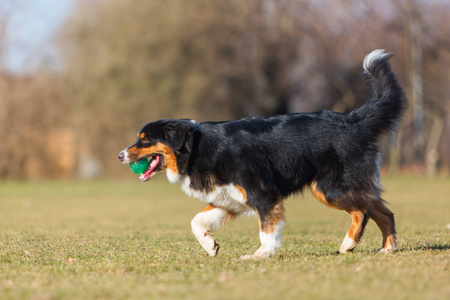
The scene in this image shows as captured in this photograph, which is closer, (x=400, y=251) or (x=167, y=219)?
(x=400, y=251)

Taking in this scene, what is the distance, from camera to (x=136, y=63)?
34.2 meters

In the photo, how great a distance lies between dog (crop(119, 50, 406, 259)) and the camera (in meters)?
7.01

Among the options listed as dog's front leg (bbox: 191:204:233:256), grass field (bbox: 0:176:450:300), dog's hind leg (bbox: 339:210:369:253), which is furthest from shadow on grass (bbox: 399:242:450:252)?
dog's front leg (bbox: 191:204:233:256)

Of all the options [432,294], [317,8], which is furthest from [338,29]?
[432,294]

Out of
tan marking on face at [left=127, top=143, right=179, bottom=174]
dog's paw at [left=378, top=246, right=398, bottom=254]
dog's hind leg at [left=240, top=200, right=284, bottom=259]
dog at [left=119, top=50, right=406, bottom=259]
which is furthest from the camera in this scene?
dog's paw at [left=378, top=246, right=398, bottom=254]

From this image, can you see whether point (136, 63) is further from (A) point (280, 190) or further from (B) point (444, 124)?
(A) point (280, 190)

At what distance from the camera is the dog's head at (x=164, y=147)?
705 centimetres

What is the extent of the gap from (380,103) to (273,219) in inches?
80.2

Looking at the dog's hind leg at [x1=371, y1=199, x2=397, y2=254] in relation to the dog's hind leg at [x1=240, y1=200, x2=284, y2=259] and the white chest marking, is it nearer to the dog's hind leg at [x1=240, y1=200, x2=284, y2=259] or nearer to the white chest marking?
the dog's hind leg at [x1=240, y1=200, x2=284, y2=259]

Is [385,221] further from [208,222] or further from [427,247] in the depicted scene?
[208,222]

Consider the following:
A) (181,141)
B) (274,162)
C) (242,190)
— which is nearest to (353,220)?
(274,162)

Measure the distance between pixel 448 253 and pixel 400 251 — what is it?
629 mm

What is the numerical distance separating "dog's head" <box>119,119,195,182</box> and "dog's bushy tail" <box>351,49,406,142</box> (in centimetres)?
211

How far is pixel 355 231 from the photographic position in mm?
7297
